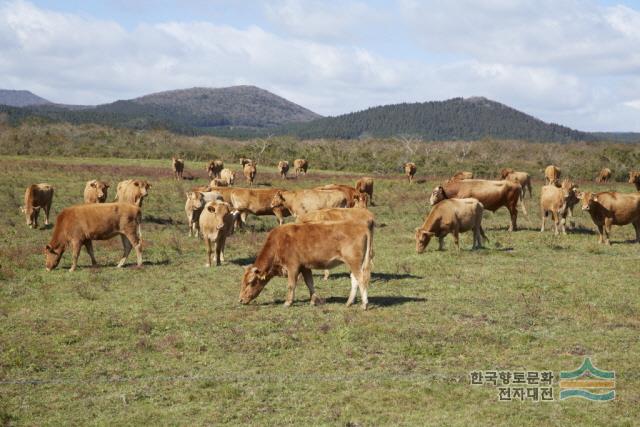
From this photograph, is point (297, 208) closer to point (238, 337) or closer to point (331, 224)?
point (331, 224)

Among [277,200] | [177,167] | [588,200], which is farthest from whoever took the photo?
[177,167]

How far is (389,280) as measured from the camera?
15.7 m

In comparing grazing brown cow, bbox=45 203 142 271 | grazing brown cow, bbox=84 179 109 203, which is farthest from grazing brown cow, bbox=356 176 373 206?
grazing brown cow, bbox=45 203 142 271

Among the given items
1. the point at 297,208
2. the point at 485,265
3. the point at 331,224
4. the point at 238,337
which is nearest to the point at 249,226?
the point at 297,208

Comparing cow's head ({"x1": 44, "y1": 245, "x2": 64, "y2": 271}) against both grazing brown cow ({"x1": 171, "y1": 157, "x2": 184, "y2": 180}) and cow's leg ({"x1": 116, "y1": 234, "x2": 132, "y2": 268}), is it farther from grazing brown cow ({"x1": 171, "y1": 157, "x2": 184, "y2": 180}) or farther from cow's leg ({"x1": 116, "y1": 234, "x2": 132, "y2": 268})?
grazing brown cow ({"x1": 171, "y1": 157, "x2": 184, "y2": 180})

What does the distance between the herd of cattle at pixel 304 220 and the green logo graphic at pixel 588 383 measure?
4331mm

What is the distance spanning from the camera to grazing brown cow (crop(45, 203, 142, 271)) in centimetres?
1672

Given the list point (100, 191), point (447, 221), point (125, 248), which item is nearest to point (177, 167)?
point (100, 191)

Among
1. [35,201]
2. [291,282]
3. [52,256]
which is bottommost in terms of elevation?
[52,256]

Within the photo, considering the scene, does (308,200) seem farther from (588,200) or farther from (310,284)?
(588,200)

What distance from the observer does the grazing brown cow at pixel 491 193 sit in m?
24.7

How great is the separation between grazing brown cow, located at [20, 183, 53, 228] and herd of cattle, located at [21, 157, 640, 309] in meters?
0.04

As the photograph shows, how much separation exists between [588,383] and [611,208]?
13997 millimetres

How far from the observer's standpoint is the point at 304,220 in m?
16.1
